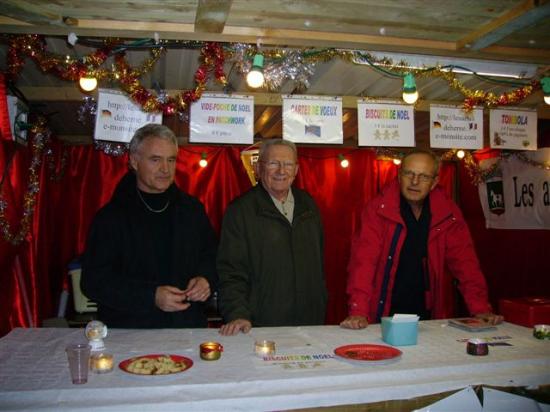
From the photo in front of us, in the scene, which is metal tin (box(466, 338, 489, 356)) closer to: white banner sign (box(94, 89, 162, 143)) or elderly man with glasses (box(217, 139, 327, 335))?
elderly man with glasses (box(217, 139, 327, 335))

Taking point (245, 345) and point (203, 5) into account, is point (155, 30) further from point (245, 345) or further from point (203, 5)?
point (245, 345)

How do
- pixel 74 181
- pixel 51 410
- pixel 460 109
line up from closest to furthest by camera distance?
pixel 51 410, pixel 460 109, pixel 74 181

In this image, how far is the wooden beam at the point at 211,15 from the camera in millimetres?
2397

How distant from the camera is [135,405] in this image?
138cm

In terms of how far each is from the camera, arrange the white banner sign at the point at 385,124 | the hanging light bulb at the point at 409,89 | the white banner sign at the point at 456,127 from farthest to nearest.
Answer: the white banner sign at the point at 456,127, the white banner sign at the point at 385,124, the hanging light bulb at the point at 409,89

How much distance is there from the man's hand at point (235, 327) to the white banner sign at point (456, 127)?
2.56 metres

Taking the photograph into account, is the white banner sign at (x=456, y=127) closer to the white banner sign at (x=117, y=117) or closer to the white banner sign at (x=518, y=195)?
the white banner sign at (x=518, y=195)

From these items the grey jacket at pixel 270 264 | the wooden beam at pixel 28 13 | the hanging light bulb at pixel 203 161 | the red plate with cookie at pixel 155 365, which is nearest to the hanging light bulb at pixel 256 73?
the grey jacket at pixel 270 264

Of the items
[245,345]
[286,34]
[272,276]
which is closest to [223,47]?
[286,34]

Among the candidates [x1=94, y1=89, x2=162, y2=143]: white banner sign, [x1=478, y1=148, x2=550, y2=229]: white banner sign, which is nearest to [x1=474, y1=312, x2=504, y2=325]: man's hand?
[x1=94, y1=89, x2=162, y2=143]: white banner sign

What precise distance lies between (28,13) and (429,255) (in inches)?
107

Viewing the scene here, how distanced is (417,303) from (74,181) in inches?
173

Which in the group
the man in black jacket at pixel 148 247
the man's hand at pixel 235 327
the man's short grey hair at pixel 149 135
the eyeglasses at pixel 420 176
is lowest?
the man's hand at pixel 235 327

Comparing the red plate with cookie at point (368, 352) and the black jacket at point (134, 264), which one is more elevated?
the black jacket at point (134, 264)
